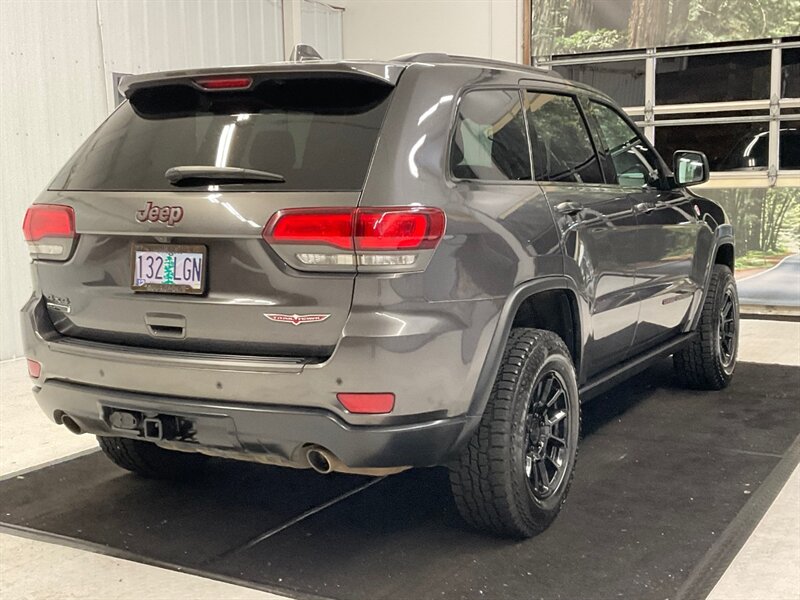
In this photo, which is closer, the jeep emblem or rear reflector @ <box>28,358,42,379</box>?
the jeep emblem

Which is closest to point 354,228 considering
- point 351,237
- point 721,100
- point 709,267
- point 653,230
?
point 351,237

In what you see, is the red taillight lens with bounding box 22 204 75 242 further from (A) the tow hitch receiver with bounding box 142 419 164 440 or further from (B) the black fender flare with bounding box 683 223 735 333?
(B) the black fender flare with bounding box 683 223 735 333

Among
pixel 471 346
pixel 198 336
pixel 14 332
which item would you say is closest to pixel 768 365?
pixel 471 346

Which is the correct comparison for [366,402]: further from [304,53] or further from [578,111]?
[578,111]

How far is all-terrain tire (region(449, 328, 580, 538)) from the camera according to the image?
2.82 m

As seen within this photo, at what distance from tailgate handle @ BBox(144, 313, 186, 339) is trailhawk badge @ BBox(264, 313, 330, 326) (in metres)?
0.30

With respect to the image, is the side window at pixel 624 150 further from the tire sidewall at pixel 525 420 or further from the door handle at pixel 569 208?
the tire sidewall at pixel 525 420

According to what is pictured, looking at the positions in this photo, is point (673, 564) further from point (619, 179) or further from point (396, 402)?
point (619, 179)

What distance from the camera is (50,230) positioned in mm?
2951

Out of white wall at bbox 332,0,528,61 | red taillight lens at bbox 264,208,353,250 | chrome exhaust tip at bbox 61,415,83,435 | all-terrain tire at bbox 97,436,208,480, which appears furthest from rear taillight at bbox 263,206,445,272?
white wall at bbox 332,0,528,61

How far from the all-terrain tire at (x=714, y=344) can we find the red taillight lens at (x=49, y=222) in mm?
3384

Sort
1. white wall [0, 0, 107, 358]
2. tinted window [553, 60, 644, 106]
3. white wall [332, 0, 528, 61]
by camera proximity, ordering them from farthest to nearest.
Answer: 1. white wall [332, 0, 528, 61]
2. tinted window [553, 60, 644, 106]
3. white wall [0, 0, 107, 358]

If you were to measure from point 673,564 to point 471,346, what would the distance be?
38.3 inches

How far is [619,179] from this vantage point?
400 centimetres
